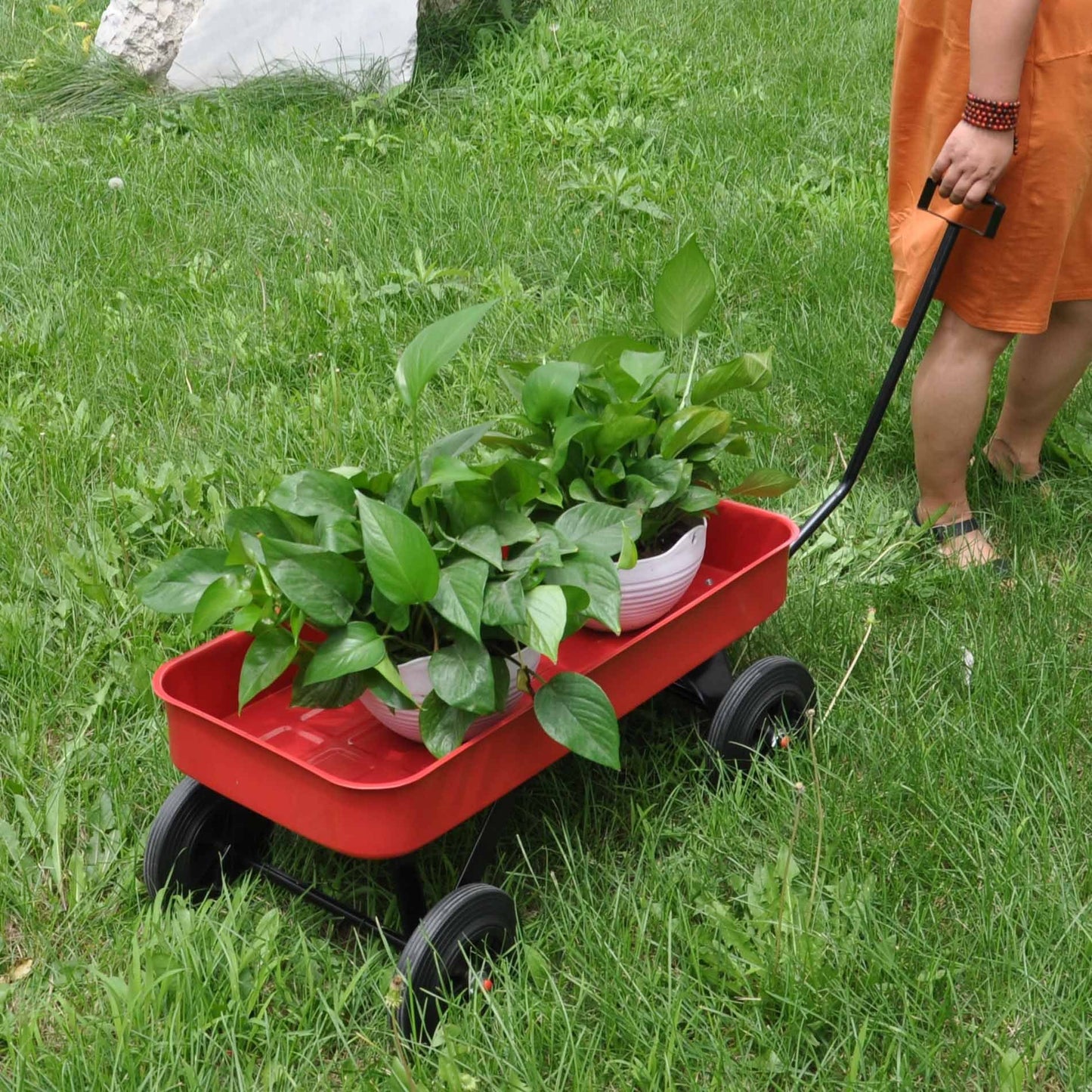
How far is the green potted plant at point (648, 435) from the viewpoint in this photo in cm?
208

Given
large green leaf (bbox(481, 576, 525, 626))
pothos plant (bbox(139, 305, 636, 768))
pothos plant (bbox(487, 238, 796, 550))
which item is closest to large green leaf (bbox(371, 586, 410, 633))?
pothos plant (bbox(139, 305, 636, 768))

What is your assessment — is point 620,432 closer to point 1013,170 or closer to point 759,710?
point 759,710

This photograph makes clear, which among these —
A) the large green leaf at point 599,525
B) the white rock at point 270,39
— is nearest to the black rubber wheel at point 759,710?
the large green leaf at point 599,525

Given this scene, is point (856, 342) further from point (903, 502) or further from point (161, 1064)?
point (161, 1064)

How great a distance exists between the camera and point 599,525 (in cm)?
196

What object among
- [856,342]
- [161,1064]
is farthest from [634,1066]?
[856,342]

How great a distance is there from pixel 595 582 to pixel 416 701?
304 mm

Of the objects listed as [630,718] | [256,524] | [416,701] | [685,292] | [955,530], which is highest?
[685,292]

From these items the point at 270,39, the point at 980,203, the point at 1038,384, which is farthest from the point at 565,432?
the point at 270,39

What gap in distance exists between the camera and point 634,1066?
1715 mm

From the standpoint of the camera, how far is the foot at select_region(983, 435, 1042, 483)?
3.08 meters

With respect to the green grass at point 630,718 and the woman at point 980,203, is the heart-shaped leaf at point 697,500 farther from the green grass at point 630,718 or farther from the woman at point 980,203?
the woman at point 980,203

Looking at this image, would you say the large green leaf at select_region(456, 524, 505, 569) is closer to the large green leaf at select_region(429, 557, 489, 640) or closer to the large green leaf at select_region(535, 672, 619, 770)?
the large green leaf at select_region(429, 557, 489, 640)

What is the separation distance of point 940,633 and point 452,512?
1152 millimetres
